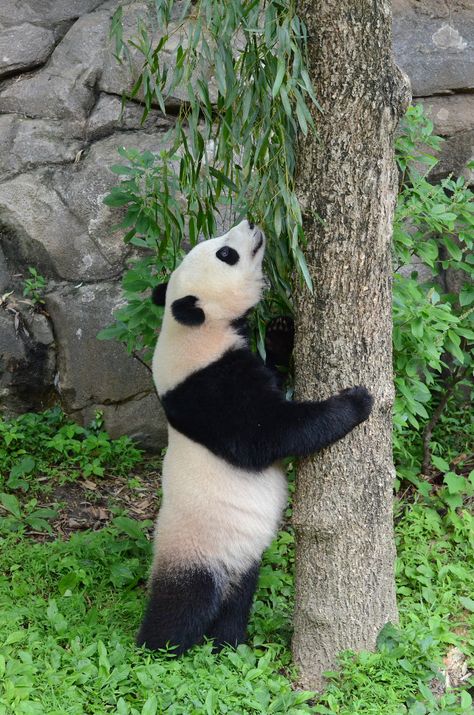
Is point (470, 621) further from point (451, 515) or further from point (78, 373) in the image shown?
point (78, 373)

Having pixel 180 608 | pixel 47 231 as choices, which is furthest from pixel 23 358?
pixel 180 608

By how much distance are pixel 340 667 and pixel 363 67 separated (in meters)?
2.37

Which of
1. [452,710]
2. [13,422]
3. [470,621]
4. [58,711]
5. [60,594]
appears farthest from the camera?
[13,422]

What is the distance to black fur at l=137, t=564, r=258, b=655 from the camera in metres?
3.47

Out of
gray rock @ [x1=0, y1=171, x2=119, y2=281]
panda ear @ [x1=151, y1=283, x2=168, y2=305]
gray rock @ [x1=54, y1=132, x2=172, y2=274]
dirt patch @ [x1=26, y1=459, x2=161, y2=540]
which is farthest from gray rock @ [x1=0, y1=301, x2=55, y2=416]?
panda ear @ [x1=151, y1=283, x2=168, y2=305]

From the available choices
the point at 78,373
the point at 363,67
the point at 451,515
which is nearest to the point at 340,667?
the point at 451,515

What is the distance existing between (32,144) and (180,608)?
3594mm

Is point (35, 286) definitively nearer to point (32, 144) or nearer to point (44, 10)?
point (32, 144)

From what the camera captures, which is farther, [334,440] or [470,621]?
[470,621]

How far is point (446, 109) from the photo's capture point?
A: 568 cm

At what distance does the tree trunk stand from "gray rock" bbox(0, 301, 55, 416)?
2.77 metres

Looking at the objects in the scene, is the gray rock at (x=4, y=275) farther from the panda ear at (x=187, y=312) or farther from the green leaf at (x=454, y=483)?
the green leaf at (x=454, y=483)

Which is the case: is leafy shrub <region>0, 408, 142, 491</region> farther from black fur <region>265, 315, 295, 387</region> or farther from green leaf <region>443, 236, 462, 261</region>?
green leaf <region>443, 236, 462, 261</region>

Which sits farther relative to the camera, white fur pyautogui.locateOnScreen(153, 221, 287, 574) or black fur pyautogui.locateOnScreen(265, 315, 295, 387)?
black fur pyautogui.locateOnScreen(265, 315, 295, 387)
